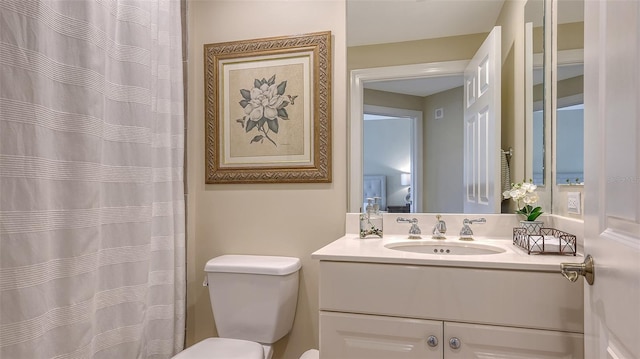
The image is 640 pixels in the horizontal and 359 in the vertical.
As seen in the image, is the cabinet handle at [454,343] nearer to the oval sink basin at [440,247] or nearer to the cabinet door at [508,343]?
the cabinet door at [508,343]

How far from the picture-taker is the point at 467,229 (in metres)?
1.66

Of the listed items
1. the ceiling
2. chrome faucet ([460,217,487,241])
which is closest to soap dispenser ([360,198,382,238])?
chrome faucet ([460,217,487,241])

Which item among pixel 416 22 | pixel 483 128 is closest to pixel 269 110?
pixel 416 22

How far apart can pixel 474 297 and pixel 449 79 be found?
3.37ft

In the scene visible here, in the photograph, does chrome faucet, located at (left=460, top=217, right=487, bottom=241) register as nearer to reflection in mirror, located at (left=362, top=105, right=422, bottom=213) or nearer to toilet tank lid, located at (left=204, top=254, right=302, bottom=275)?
reflection in mirror, located at (left=362, top=105, right=422, bottom=213)

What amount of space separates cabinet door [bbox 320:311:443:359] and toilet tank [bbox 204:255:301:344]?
0.48 meters

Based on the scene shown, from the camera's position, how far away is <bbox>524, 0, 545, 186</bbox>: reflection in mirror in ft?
5.29

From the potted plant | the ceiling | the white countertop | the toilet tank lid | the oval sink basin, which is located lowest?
the toilet tank lid

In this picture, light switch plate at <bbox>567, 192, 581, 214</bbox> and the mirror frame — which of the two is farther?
the mirror frame

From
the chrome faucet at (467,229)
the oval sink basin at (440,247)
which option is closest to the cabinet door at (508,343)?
the oval sink basin at (440,247)

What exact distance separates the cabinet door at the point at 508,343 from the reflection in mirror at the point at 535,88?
2.38 ft

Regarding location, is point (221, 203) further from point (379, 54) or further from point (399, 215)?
point (379, 54)

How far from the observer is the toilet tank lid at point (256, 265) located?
1.73 metres

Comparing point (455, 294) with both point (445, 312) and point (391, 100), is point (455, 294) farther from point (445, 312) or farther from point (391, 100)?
point (391, 100)
